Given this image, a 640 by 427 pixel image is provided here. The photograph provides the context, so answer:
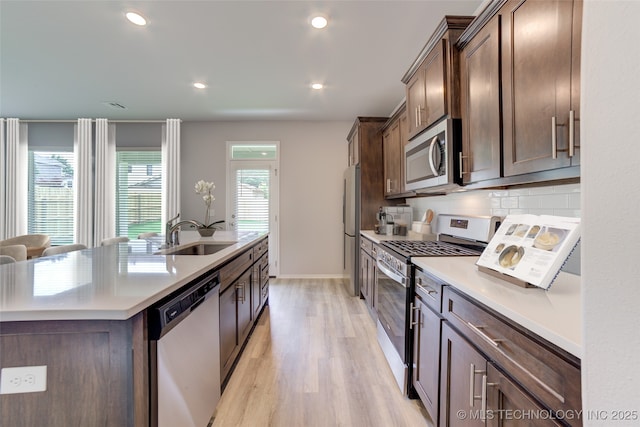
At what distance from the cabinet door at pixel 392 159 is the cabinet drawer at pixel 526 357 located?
2188mm

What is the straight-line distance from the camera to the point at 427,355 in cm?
145

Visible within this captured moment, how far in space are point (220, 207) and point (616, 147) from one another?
493cm

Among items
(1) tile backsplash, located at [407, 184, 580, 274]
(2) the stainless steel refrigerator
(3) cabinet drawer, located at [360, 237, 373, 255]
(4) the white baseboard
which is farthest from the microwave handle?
(4) the white baseboard

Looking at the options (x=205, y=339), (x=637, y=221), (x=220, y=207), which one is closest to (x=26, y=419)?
(x=205, y=339)

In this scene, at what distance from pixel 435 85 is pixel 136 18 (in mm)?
2381

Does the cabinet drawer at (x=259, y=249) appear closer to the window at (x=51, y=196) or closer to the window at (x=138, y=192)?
the window at (x=138, y=192)

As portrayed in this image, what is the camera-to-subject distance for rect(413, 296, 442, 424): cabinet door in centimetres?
134

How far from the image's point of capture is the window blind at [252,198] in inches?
189

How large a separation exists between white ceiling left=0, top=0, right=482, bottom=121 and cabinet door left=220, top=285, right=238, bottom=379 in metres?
2.12

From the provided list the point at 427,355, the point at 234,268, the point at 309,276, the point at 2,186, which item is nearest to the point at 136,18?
the point at 234,268

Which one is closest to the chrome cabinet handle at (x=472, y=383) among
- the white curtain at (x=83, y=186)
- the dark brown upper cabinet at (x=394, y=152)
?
the dark brown upper cabinet at (x=394, y=152)

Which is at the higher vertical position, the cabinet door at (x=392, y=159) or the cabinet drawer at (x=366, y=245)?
the cabinet door at (x=392, y=159)

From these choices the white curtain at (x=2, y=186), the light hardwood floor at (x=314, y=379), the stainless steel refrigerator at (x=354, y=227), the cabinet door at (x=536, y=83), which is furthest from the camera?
the white curtain at (x=2, y=186)

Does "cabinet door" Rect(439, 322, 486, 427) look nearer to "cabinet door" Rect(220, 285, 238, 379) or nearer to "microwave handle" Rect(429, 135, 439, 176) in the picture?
"microwave handle" Rect(429, 135, 439, 176)
